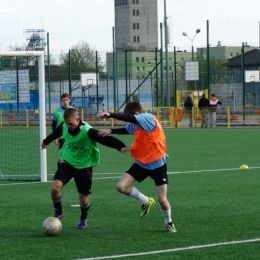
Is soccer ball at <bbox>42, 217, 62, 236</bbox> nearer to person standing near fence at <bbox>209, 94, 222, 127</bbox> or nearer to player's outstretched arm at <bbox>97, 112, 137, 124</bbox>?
player's outstretched arm at <bbox>97, 112, 137, 124</bbox>

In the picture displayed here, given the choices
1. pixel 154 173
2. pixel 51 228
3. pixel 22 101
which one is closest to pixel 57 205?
pixel 51 228

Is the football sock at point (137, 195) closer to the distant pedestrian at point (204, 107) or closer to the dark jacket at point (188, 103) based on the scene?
the distant pedestrian at point (204, 107)

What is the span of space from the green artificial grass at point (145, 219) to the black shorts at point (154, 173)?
2.03 feet

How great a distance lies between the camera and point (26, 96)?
59.3 feet

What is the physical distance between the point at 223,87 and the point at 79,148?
39.3 metres

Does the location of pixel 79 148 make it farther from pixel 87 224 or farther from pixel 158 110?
pixel 158 110

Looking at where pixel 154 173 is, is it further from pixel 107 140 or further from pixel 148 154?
pixel 107 140

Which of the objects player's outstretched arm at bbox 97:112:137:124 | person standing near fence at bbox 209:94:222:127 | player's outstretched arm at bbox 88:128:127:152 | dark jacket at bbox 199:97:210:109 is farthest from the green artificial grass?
person standing near fence at bbox 209:94:222:127

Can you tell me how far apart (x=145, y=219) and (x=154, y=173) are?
3.51ft

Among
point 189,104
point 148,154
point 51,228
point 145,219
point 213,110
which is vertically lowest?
point 145,219

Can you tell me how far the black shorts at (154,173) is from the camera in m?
9.12

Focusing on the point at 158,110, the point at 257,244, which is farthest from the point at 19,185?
the point at 158,110

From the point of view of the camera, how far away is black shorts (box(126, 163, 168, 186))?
9.12 m

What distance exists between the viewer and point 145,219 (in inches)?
393
